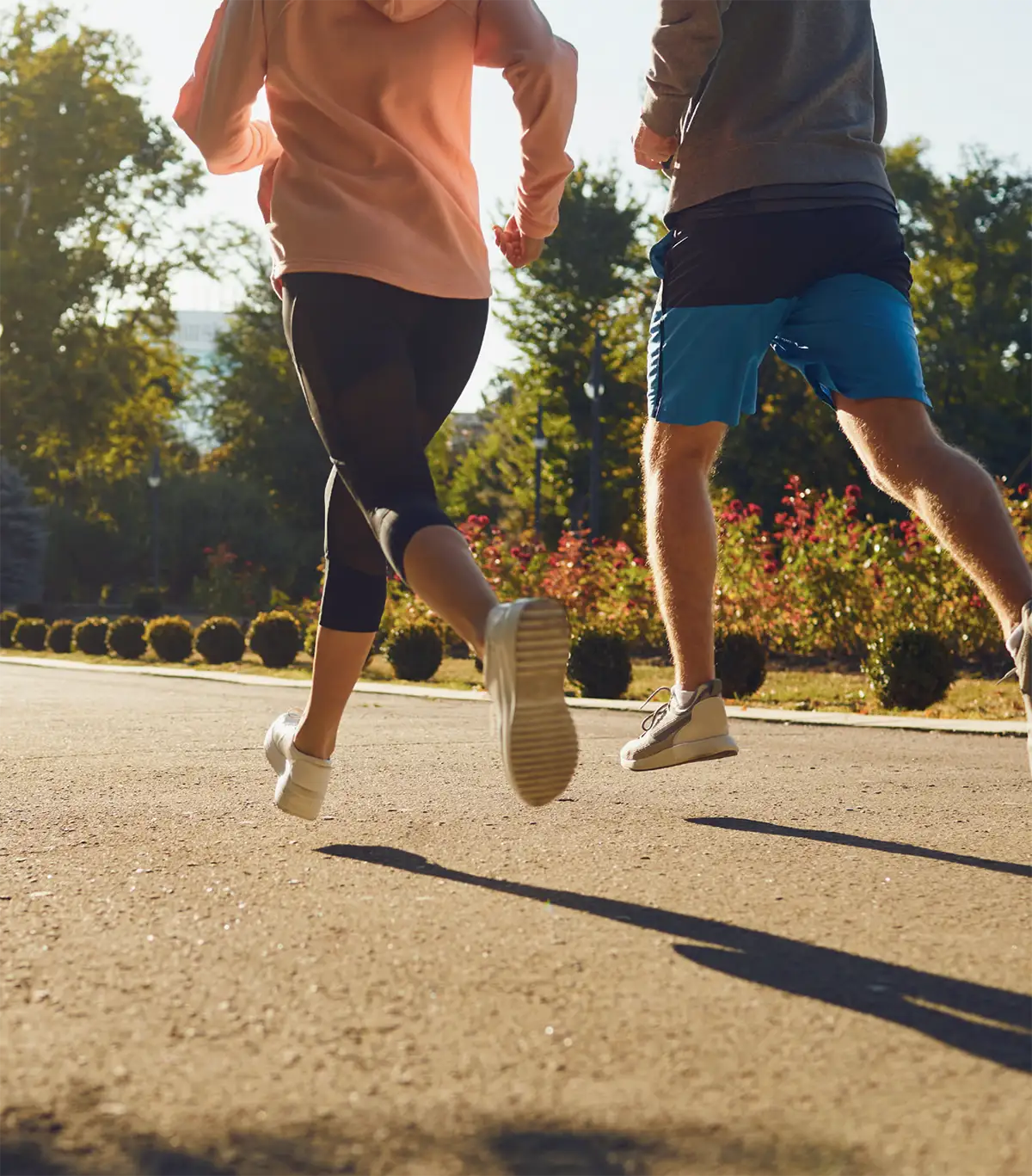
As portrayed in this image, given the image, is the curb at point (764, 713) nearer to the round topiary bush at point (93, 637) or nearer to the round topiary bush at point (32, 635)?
the round topiary bush at point (93, 637)

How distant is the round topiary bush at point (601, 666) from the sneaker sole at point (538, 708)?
894 cm

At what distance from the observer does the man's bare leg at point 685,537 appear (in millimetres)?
4062

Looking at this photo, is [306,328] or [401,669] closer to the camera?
[306,328]

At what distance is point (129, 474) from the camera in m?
48.2

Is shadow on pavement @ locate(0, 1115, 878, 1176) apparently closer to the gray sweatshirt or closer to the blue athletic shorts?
the blue athletic shorts

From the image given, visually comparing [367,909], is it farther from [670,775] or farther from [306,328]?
[670,775]

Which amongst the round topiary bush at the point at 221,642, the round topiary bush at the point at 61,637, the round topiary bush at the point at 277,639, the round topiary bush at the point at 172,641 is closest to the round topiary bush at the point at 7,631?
the round topiary bush at the point at 61,637

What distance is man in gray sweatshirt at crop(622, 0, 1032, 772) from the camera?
374cm

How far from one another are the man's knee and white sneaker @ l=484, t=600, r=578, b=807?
1.35 meters

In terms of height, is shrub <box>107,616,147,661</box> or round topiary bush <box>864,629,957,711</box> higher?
round topiary bush <box>864,629,957,711</box>

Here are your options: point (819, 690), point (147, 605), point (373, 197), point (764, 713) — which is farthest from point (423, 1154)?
point (147, 605)

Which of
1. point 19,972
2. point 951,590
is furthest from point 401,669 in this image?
point 19,972

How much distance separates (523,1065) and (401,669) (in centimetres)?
1366

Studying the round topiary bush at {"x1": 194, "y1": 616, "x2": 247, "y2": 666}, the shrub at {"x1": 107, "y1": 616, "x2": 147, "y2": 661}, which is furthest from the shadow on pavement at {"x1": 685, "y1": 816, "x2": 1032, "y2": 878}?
the shrub at {"x1": 107, "y1": 616, "x2": 147, "y2": 661}
